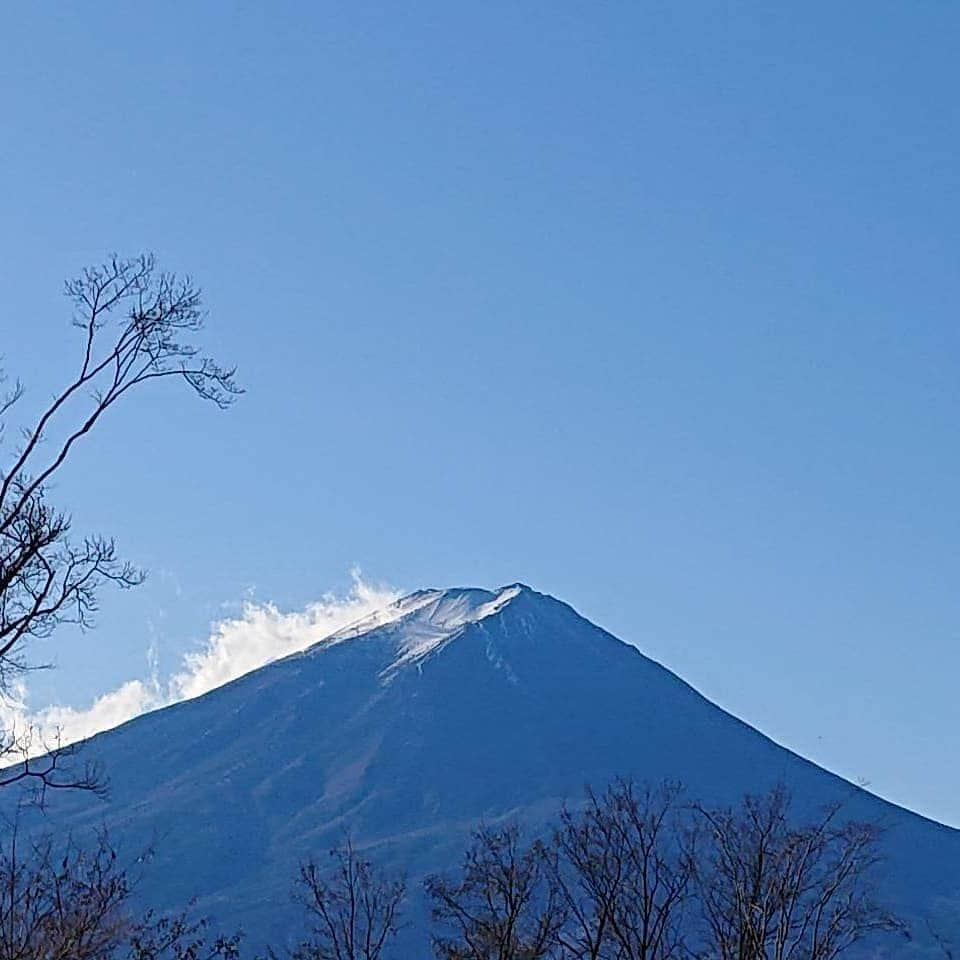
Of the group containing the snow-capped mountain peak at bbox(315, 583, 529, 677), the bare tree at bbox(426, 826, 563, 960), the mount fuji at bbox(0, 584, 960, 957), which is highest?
the snow-capped mountain peak at bbox(315, 583, 529, 677)

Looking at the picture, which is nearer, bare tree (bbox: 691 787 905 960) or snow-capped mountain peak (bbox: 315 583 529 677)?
bare tree (bbox: 691 787 905 960)

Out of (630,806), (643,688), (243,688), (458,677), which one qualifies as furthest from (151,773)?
(630,806)

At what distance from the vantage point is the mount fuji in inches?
4326

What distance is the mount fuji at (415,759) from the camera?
109875 millimetres

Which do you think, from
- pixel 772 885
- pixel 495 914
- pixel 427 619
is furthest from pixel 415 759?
pixel 772 885

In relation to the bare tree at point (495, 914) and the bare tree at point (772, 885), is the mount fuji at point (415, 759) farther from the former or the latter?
the bare tree at point (772, 885)

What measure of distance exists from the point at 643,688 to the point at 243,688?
3373 cm

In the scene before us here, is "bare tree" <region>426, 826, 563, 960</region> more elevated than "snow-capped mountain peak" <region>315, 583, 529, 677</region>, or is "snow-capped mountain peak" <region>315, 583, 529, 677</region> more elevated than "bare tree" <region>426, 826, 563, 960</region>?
"snow-capped mountain peak" <region>315, 583, 529, 677</region>

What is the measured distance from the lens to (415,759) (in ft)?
417

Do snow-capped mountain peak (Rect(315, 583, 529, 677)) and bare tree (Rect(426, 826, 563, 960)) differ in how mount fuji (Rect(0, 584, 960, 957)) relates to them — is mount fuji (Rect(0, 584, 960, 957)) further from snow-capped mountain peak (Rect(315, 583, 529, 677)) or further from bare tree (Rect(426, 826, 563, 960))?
bare tree (Rect(426, 826, 563, 960))

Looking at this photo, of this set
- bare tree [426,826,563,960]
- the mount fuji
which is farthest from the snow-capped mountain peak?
bare tree [426,826,563,960]

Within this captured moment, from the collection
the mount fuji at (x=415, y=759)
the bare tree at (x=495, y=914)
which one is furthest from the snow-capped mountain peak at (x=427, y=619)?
the bare tree at (x=495, y=914)

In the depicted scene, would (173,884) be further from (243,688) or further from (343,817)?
(243,688)

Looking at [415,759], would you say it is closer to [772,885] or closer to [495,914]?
[495,914]
